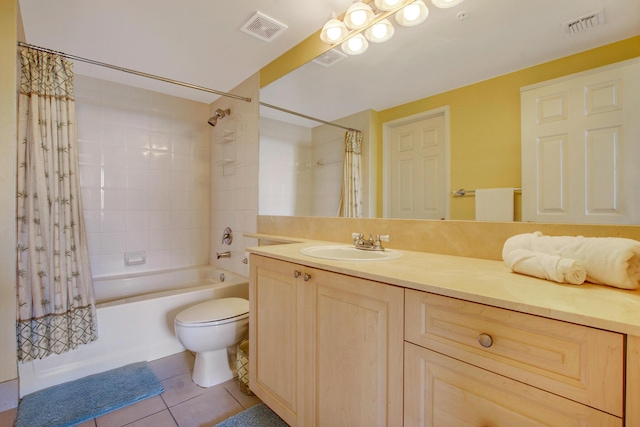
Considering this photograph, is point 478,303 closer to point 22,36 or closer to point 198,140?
point 22,36

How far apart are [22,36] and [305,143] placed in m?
1.86

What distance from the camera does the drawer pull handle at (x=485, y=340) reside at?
66 centimetres

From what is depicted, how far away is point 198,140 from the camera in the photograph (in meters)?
2.98

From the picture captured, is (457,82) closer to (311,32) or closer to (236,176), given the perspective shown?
(311,32)

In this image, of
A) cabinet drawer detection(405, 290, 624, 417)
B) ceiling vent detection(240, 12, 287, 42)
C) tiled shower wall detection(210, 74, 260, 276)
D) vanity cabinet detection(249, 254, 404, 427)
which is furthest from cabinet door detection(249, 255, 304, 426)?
ceiling vent detection(240, 12, 287, 42)

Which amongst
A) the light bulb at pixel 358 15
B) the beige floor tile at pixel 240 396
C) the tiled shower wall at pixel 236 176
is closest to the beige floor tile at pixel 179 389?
the beige floor tile at pixel 240 396

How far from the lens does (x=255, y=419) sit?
1.38 m

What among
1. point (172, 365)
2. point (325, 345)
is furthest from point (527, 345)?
point (172, 365)

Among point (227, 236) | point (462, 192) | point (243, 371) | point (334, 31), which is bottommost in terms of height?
point (243, 371)

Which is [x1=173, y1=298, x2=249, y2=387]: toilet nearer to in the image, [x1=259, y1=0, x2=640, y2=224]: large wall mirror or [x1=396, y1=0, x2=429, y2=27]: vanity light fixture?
[x1=259, y1=0, x2=640, y2=224]: large wall mirror

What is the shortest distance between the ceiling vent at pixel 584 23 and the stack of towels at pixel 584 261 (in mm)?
731

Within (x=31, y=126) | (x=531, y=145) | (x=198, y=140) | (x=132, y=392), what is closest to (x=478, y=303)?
(x=531, y=145)

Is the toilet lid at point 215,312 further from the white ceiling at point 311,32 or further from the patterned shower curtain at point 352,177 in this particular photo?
the white ceiling at point 311,32

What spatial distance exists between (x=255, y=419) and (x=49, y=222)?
1.63 metres
